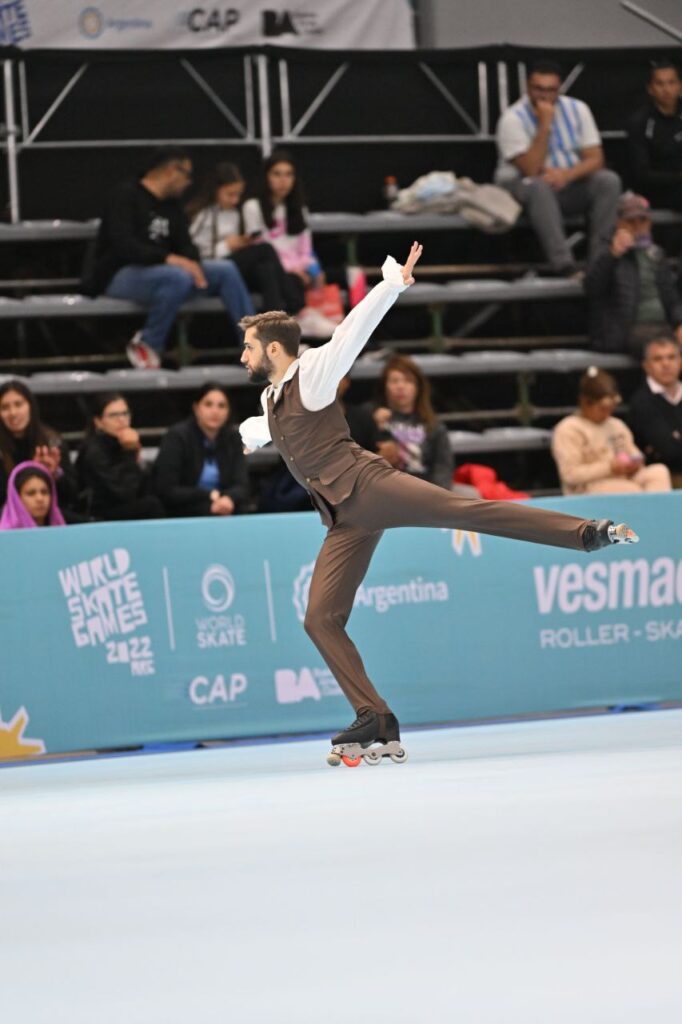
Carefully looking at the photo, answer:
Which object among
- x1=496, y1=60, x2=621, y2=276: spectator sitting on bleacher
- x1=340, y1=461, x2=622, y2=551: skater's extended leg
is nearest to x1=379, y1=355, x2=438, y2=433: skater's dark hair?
x1=496, y1=60, x2=621, y2=276: spectator sitting on bleacher

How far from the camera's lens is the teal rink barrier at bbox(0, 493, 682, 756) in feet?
27.6

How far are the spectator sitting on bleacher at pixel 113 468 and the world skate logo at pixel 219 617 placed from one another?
Result: 4.15ft

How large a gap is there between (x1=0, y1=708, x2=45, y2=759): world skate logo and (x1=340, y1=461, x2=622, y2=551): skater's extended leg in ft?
8.96

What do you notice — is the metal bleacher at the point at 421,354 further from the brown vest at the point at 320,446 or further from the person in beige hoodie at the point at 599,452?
the brown vest at the point at 320,446

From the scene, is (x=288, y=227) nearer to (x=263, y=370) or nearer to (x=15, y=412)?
(x=15, y=412)

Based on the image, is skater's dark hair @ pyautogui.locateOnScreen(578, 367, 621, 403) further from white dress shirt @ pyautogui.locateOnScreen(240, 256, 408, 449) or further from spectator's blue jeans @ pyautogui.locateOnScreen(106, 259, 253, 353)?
white dress shirt @ pyautogui.locateOnScreen(240, 256, 408, 449)

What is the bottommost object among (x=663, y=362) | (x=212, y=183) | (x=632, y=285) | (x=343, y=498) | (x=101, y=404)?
(x=663, y=362)

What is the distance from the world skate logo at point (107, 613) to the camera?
844 centimetres

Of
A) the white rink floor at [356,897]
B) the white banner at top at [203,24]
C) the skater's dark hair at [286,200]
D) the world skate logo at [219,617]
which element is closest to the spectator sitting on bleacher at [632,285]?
the skater's dark hair at [286,200]

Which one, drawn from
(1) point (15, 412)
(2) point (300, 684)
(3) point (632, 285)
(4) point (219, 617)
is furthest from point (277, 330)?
(3) point (632, 285)

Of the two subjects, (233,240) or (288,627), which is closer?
(288,627)

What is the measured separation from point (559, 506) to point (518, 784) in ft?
10.5

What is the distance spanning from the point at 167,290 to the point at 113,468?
200 centimetres

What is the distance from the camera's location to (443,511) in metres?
6.35
